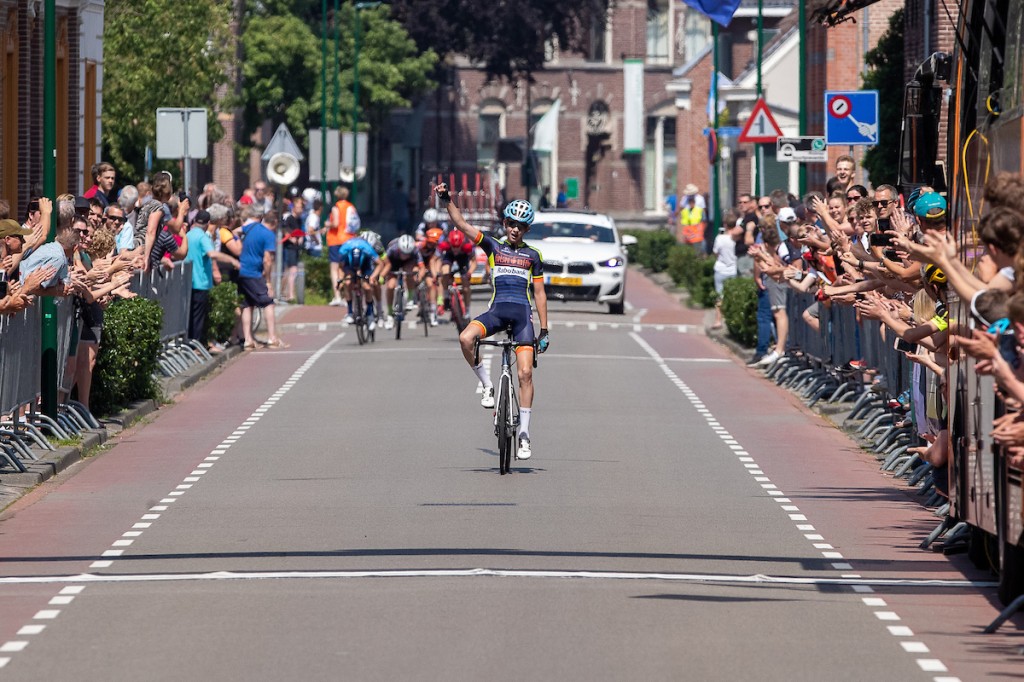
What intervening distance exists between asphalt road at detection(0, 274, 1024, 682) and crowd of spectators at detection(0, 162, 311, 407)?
1.24m

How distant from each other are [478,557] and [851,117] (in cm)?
1560

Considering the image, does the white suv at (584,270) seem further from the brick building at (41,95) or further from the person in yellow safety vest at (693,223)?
the person in yellow safety vest at (693,223)

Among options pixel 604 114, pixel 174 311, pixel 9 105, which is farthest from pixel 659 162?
pixel 174 311

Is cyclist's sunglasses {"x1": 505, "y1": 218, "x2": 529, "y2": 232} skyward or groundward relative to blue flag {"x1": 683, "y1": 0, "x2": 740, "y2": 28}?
groundward

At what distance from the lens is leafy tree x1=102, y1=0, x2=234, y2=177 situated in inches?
1547

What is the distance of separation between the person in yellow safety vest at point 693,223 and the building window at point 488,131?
39.4 meters

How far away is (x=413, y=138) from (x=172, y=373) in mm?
74140

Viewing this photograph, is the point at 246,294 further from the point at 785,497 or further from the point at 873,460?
the point at 785,497

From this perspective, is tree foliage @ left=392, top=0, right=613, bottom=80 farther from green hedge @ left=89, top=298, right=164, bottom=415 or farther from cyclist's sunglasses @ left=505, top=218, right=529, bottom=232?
cyclist's sunglasses @ left=505, top=218, right=529, bottom=232

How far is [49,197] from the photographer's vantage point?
17.8m

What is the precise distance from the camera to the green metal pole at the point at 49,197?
17.6 meters

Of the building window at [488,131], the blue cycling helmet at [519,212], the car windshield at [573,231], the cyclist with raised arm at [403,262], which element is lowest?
the cyclist with raised arm at [403,262]

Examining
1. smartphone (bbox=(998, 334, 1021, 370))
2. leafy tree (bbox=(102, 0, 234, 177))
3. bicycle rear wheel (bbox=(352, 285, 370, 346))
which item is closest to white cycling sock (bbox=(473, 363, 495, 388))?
smartphone (bbox=(998, 334, 1021, 370))

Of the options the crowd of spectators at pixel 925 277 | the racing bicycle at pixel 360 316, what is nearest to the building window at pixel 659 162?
the racing bicycle at pixel 360 316
